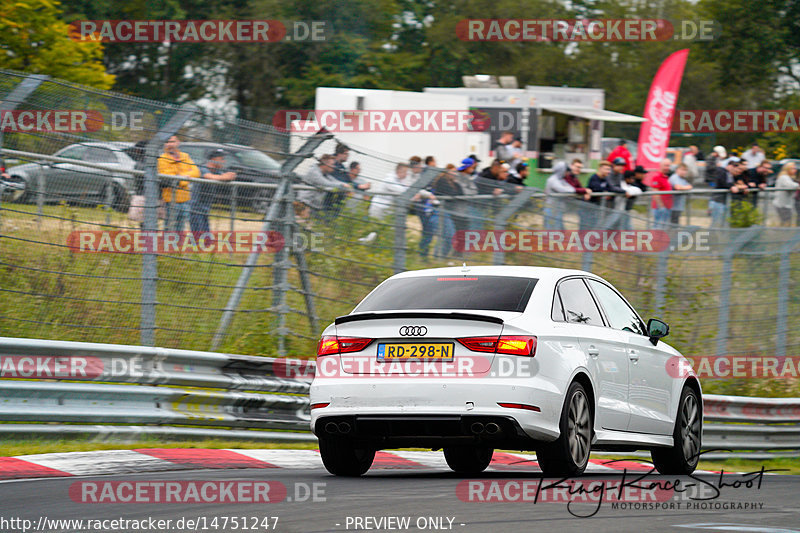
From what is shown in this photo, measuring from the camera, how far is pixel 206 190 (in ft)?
39.8

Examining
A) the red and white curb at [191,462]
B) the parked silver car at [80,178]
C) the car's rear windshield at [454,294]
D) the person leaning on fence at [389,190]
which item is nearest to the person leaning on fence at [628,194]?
the person leaning on fence at [389,190]

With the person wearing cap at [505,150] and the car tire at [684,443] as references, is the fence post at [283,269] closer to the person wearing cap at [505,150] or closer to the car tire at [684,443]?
the car tire at [684,443]

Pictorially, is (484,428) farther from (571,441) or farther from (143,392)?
(143,392)

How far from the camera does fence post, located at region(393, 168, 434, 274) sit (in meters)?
13.7

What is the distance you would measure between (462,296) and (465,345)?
685mm

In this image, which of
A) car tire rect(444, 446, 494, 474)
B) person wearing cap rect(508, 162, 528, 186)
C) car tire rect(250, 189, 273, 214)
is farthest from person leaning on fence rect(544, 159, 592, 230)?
car tire rect(444, 446, 494, 474)

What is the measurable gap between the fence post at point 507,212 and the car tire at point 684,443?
13.7 ft

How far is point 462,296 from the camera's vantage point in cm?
892

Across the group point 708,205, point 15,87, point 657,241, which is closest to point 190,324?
point 15,87

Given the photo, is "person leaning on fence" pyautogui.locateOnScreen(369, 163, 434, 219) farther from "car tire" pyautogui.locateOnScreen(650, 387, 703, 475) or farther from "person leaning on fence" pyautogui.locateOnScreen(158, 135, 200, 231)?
"car tire" pyautogui.locateOnScreen(650, 387, 703, 475)

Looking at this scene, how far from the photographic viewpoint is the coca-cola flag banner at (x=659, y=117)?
93.0 ft

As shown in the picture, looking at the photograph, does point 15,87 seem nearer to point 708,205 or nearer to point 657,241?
point 657,241

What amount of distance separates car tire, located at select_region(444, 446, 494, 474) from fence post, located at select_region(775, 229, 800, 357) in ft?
29.6

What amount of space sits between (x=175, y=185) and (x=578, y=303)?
4235 mm
